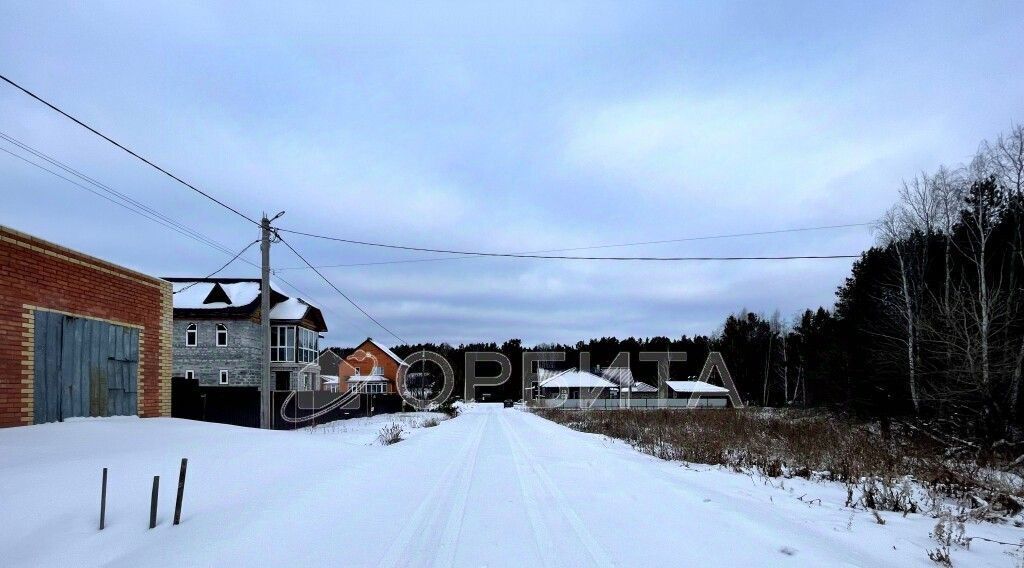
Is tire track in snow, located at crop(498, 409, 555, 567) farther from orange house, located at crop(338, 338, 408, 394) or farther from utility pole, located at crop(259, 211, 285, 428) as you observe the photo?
orange house, located at crop(338, 338, 408, 394)

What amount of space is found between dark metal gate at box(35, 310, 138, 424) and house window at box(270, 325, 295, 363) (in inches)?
1051

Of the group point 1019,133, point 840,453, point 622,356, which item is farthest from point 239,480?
point 622,356

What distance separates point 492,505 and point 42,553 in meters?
4.64

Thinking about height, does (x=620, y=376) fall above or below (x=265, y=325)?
below

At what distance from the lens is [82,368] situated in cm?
1074

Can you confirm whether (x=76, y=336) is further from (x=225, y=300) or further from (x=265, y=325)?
(x=225, y=300)

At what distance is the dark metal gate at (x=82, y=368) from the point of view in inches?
381

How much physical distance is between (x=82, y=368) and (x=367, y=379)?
2340 inches

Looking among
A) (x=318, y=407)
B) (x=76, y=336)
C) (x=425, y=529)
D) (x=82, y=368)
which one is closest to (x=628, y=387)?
(x=318, y=407)

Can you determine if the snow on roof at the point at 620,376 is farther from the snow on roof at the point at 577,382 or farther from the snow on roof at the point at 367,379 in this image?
the snow on roof at the point at 367,379

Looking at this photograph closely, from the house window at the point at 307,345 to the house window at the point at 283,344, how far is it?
0.80 m

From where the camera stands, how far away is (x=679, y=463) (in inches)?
504

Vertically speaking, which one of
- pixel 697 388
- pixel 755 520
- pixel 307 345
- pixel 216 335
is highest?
pixel 216 335

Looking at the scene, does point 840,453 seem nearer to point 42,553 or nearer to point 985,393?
point 985,393
